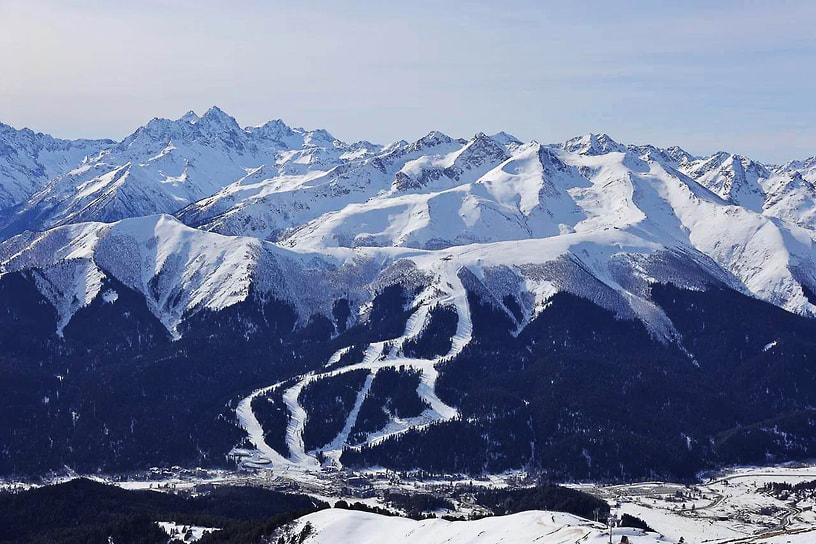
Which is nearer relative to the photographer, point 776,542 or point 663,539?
point 776,542

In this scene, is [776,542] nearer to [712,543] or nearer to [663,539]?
[663,539]

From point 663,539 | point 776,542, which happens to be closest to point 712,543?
point 663,539

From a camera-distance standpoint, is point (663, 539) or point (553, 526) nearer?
point (663, 539)

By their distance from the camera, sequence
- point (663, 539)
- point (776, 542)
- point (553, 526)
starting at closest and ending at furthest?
point (776, 542) < point (663, 539) < point (553, 526)

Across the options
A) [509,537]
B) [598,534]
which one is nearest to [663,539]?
[598,534]

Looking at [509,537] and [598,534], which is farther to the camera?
[509,537]

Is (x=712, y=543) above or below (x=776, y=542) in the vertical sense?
below

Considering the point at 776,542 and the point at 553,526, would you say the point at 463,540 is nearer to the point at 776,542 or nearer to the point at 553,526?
the point at 553,526

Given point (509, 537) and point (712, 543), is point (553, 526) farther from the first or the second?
point (712, 543)

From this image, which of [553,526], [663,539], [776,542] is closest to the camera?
[776,542]
